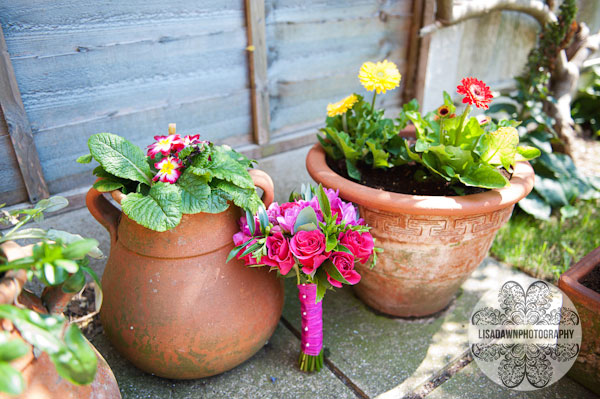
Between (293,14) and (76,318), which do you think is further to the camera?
(293,14)

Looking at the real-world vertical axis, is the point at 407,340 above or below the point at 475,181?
below

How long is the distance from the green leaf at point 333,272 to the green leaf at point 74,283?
2.48 feet

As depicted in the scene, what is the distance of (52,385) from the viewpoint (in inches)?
45.9

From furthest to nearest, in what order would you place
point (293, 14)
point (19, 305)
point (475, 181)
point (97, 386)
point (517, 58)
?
point (517, 58) → point (293, 14) → point (475, 181) → point (97, 386) → point (19, 305)

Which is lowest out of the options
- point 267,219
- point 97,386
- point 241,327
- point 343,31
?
point 241,327

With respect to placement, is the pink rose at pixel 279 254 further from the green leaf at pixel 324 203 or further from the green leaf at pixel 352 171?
the green leaf at pixel 352 171

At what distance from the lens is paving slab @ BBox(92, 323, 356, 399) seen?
5.65ft

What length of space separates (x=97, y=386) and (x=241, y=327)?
523mm

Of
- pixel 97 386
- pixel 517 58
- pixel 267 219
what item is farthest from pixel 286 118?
pixel 517 58

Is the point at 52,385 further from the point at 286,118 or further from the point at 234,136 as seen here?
the point at 286,118

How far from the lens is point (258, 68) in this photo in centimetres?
234

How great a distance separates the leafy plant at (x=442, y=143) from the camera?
1742 millimetres

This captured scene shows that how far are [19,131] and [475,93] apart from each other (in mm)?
1768

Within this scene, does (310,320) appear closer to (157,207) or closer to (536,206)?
(157,207)
